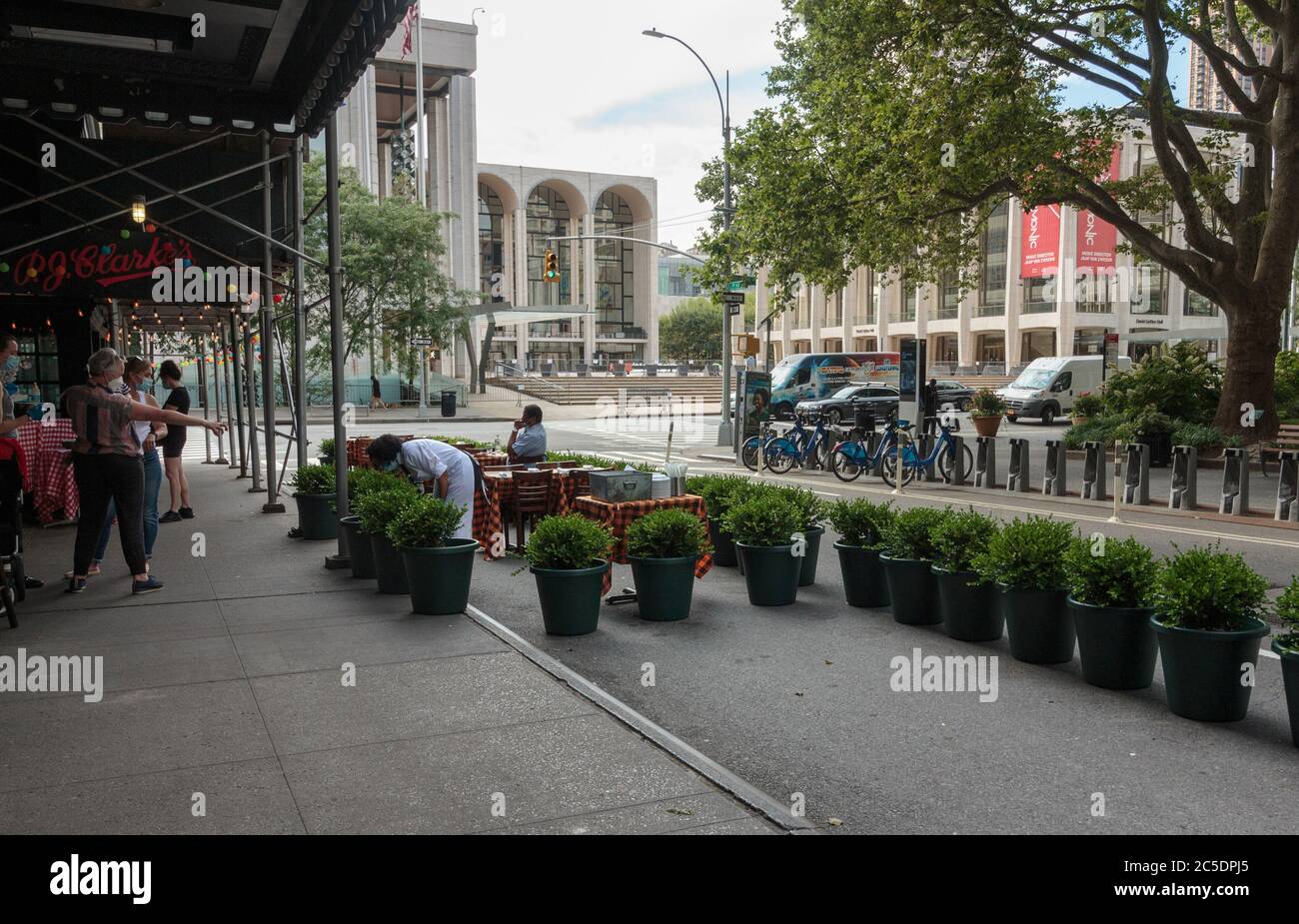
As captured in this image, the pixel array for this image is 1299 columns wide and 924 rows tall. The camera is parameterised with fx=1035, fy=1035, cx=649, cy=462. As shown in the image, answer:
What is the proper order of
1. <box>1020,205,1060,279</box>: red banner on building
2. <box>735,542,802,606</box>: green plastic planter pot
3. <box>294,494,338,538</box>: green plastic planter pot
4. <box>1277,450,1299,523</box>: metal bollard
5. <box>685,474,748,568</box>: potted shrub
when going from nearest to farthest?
<box>735,542,802,606</box>: green plastic planter pot < <box>685,474,748,568</box>: potted shrub < <box>294,494,338,538</box>: green plastic planter pot < <box>1277,450,1299,523</box>: metal bollard < <box>1020,205,1060,279</box>: red banner on building

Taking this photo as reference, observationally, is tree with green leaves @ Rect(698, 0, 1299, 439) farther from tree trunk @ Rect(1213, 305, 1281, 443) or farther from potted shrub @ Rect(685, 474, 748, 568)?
potted shrub @ Rect(685, 474, 748, 568)

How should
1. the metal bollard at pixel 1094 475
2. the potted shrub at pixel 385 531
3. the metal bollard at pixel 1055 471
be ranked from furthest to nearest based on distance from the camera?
the metal bollard at pixel 1055 471, the metal bollard at pixel 1094 475, the potted shrub at pixel 385 531

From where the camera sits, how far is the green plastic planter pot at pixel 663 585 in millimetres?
8031

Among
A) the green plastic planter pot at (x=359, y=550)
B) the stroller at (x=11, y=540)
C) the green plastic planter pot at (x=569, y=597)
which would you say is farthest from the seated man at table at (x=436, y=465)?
the stroller at (x=11, y=540)

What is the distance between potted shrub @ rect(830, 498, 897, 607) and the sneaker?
582 centimetres

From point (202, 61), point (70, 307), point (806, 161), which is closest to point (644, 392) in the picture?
point (806, 161)

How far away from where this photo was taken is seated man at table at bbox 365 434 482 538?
9.19m

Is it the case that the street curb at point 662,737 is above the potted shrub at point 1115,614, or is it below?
below

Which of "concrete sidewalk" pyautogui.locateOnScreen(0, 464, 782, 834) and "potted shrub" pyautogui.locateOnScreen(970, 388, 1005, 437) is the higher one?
"potted shrub" pyautogui.locateOnScreen(970, 388, 1005, 437)

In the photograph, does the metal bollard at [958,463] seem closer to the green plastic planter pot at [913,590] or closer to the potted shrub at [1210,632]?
the green plastic planter pot at [913,590]

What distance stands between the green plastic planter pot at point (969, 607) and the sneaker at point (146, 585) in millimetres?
6516

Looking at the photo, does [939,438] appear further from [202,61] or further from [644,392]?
[644,392]

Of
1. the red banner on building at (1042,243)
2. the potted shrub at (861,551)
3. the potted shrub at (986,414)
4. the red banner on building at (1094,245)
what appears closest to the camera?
the potted shrub at (861,551)

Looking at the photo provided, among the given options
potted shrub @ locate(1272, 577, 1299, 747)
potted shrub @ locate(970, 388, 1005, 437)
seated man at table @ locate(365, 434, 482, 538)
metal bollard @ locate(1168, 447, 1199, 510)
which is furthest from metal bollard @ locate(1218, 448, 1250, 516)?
potted shrub @ locate(970, 388, 1005, 437)
